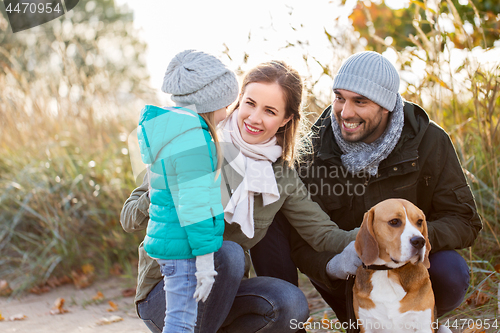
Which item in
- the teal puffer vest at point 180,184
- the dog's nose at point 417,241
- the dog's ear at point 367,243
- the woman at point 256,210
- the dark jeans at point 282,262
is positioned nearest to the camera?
the teal puffer vest at point 180,184

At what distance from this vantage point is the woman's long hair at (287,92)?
2.82 metres

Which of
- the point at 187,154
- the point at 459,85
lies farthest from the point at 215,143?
the point at 459,85

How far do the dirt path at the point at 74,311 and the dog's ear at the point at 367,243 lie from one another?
2006 mm

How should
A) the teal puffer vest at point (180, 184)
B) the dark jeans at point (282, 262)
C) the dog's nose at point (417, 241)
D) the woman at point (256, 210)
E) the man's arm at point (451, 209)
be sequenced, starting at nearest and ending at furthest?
the teal puffer vest at point (180, 184) → the dog's nose at point (417, 241) → the woman at point (256, 210) → the man's arm at point (451, 209) → the dark jeans at point (282, 262)

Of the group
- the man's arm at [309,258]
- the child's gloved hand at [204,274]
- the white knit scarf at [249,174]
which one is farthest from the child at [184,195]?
the man's arm at [309,258]

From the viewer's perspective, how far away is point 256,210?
2822 millimetres

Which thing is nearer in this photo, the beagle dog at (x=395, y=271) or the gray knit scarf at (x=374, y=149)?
the beagle dog at (x=395, y=271)

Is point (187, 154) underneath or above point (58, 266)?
above

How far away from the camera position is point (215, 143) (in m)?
2.36

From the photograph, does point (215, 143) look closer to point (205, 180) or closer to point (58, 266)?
point (205, 180)

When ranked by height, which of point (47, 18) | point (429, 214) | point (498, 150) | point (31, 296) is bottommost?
point (31, 296)

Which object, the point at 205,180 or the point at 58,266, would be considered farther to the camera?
the point at 58,266

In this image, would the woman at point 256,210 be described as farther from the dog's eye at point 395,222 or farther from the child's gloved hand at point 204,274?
the dog's eye at point 395,222

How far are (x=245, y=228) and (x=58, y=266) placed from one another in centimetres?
291
